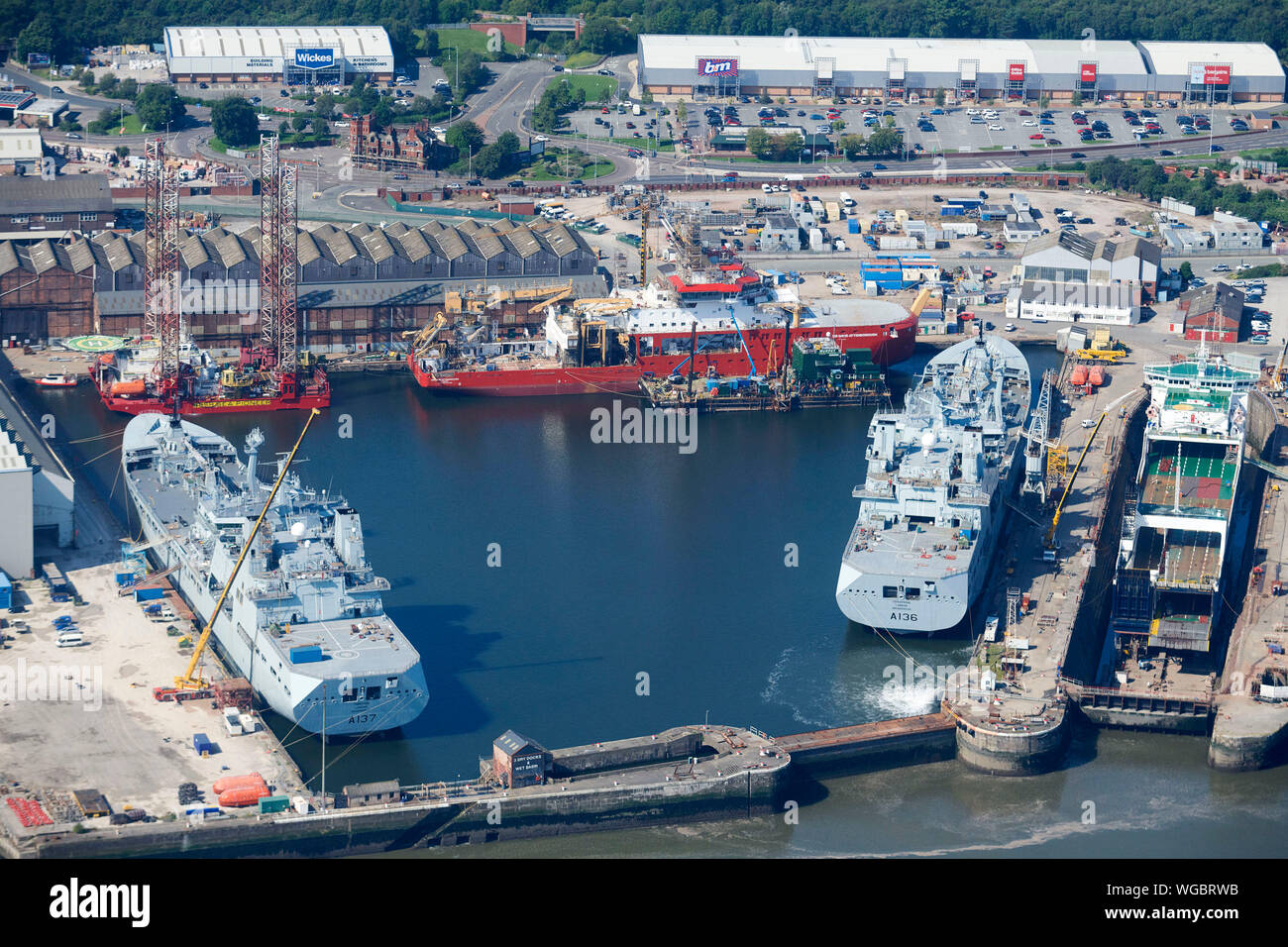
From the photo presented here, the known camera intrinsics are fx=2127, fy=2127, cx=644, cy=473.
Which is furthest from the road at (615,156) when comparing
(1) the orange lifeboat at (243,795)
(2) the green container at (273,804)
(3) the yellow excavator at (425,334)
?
(2) the green container at (273,804)

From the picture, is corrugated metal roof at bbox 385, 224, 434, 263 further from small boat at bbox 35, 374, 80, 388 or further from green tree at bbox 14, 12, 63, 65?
green tree at bbox 14, 12, 63, 65

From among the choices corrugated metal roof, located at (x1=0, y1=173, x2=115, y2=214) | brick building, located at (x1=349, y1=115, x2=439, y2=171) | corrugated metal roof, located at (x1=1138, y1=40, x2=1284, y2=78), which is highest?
corrugated metal roof, located at (x1=1138, y1=40, x2=1284, y2=78)

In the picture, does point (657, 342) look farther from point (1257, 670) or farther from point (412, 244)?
point (1257, 670)

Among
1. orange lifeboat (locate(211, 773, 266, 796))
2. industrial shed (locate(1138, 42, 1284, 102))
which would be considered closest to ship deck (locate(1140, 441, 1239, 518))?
orange lifeboat (locate(211, 773, 266, 796))

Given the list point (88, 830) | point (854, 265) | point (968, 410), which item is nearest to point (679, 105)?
point (854, 265)

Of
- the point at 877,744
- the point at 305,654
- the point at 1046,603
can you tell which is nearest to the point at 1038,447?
the point at 1046,603

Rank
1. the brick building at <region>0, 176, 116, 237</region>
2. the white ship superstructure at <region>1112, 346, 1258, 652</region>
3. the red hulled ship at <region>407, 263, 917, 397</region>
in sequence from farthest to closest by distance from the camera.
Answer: the brick building at <region>0, 176, 116, 237</region> < the red hulled ship at <region>407, 263, 917, 397</region> < the white ship superstructure at <region>1112, 346, 1258, 652</region>

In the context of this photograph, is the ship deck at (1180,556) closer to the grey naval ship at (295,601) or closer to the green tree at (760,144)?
the grey naval ship at (295,601)
